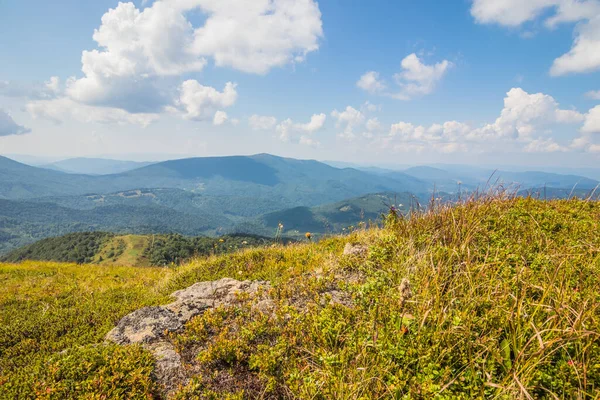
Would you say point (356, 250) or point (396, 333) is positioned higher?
point (396, 333)

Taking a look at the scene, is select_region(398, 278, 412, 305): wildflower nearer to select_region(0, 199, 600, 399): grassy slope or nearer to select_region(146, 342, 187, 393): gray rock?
select_region(0, 199, 600, 399): grassy slope

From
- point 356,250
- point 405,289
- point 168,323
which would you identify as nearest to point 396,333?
point 405,289

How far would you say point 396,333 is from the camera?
343 cm

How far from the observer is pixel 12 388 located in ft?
12.0

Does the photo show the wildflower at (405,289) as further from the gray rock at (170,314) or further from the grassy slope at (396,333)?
the gray rock at (170,314)

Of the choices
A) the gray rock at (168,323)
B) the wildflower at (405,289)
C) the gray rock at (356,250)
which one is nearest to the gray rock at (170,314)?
the gray rock at (168,323)

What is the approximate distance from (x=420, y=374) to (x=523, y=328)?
1.27 m

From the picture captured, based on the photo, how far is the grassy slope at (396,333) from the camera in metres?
2.90

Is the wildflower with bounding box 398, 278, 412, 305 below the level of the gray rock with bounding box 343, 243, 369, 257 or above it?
above

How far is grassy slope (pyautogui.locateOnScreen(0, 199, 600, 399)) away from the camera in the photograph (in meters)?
2.90

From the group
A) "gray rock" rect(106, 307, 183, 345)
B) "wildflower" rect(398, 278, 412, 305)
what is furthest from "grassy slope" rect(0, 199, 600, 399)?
"gray rock" rect(106, 307, 183, 345)

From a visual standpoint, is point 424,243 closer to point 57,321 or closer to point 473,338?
point 473,338

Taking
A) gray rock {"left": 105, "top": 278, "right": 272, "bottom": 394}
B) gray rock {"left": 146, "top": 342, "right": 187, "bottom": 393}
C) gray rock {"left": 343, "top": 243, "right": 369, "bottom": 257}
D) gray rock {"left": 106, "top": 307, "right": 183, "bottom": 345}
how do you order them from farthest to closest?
gray rock {"left": 343, "top": 243, "right": 369, "bottom": 257} < gray rock {"left": 106, "top": 307, "right": 183, "bottom": 345} < gray rock {"left": 105, "top": 278, "right": 272, "bottom": 394} < gray rock {"left": 146, "top": 342, "right": 187, "bottom": 393}

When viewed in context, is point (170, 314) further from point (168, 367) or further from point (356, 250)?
point (356, 250)
